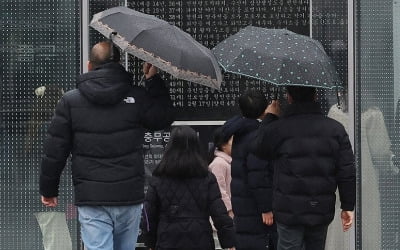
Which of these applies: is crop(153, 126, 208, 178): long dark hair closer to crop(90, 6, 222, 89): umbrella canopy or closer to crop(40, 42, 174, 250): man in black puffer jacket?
crop(40, 42, 174, 250): man in black puffer jacket

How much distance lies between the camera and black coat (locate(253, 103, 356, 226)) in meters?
5.48

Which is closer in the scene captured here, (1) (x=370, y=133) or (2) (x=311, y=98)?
(2) (x=311, y=98)

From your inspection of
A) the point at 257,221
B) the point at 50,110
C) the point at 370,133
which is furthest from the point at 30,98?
the point at 370,133

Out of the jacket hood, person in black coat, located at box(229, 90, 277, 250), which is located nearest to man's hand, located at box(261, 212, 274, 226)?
person in black coat, located at box(229, 90, 277, 250)

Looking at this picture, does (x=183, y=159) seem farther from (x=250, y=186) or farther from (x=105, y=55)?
(x=250, y=186)

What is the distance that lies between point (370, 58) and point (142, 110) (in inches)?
125

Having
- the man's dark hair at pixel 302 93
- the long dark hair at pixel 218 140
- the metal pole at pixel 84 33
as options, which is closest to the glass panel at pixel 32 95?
the metal pole at pixel 84 33

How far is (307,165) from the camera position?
18.0 feet

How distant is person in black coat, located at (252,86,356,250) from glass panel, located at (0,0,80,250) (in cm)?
286

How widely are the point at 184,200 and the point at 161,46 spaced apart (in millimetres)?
1042

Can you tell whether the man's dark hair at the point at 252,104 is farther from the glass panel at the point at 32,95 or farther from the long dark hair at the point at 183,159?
the glass panel at the point at 32,95

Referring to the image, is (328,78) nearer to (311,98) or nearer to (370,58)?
(311,98)

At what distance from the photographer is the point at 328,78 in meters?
5.55

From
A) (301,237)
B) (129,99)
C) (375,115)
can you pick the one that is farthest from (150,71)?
(375,115)
